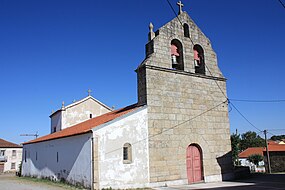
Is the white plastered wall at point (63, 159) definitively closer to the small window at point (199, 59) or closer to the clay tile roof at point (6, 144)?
the small window at point (199, 59)

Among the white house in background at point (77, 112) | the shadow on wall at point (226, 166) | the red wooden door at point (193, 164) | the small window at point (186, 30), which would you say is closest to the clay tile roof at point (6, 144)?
the white house in background at point (77, 112)

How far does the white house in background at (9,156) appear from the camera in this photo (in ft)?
153

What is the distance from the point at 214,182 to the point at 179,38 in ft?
27.9

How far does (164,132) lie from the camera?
14.1 metres

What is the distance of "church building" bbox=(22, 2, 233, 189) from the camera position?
12.6 meters

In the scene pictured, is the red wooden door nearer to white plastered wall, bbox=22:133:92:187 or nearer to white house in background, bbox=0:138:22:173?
white plastered wall, bbox=22:133:92:187

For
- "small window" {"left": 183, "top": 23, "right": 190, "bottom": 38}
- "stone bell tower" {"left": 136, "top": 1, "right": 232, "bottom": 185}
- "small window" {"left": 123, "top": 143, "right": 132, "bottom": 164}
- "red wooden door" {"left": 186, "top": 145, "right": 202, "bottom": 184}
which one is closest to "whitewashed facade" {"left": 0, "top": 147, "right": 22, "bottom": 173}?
"small window" {"left": 123, "top": 143, "right": 132, "bottom": 164}

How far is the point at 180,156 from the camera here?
14414 millimetres

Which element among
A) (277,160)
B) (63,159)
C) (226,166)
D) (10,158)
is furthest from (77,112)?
(10,158)

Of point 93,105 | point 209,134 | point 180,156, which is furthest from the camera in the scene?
point 93,105

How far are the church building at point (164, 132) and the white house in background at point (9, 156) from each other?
33.6 m

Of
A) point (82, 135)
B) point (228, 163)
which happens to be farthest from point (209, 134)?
point (82, 135)

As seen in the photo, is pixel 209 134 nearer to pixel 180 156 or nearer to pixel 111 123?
pixel 180 156

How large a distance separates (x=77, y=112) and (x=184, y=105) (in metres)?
15.0
